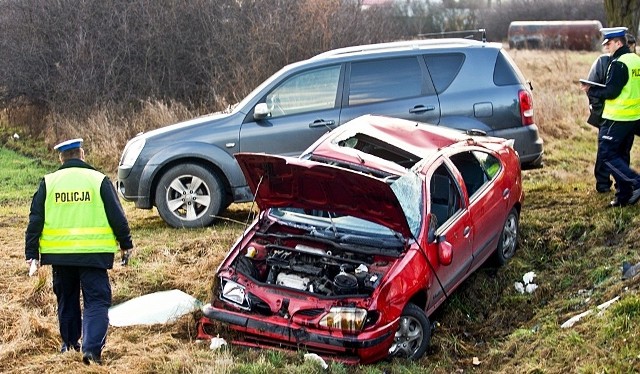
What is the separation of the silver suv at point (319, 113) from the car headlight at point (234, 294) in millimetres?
3404

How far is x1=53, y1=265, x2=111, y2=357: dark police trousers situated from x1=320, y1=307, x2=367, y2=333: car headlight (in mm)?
1646

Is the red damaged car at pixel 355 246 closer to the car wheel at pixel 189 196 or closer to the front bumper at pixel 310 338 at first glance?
the front bumper at pixel 310 338

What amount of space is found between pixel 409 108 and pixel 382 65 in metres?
0.66

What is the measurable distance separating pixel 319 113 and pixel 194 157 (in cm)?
159

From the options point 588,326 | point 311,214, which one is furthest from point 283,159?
point 588,326

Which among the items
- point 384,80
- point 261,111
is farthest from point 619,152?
point 261,111

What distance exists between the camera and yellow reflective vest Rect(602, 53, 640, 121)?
918 centimetres

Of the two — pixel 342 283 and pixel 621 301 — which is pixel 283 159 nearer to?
pixel 342 283

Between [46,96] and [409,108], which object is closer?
[409,108]

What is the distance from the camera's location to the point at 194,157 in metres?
9.99

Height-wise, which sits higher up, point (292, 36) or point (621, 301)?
point (292, 36)

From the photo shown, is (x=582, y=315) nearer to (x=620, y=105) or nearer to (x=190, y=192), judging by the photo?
(x=620, y=105)

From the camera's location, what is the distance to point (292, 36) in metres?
19.3

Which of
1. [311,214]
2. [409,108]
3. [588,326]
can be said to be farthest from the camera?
[409,108]
